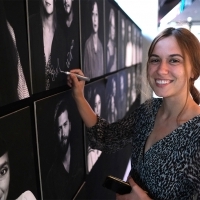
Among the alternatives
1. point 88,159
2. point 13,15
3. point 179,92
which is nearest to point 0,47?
point 13,15

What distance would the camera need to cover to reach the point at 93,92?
4.38 feet

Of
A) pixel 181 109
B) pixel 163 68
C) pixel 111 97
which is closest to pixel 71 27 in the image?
pixel 163 68

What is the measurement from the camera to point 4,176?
605 millimetres

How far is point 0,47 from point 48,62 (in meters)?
0.26

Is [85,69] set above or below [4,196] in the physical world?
above

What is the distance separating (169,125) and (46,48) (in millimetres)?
531

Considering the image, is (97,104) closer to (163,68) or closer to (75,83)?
(75,83)

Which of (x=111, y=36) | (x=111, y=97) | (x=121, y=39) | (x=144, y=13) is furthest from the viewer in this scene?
(x=144, y=13)

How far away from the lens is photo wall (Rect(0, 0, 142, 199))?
24.2 inches

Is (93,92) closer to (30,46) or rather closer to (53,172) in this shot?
(53,172)

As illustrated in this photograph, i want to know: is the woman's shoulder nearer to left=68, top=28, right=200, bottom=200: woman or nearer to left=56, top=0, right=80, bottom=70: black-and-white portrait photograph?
left=68, top=28, right=200, bottom=200: woman

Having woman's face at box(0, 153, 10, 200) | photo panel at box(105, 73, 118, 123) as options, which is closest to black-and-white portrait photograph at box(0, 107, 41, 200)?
woman's face at box(0, 153, 10, 200)

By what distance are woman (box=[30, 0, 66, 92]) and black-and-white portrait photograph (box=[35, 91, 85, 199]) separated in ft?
0.22

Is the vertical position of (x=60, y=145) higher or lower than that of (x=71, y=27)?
lower
